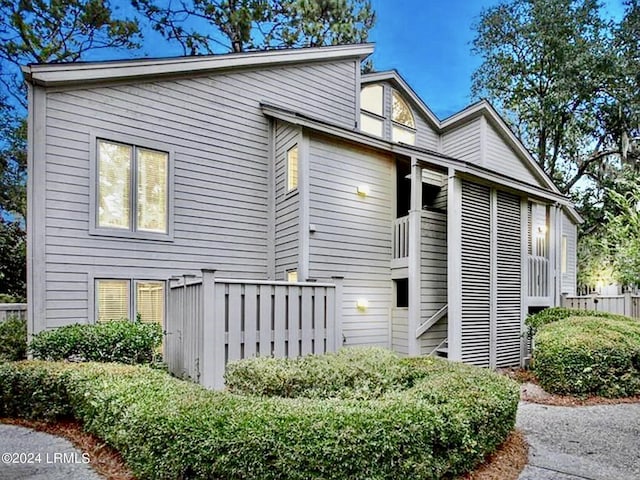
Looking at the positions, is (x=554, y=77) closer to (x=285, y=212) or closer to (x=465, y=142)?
(x=465, y=142)

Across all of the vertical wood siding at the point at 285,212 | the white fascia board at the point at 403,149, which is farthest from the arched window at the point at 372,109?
the vertical wood siding at the point at 285,212

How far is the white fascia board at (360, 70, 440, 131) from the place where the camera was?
12.0 metres

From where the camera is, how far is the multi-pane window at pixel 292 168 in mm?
8913

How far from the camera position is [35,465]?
4.09m

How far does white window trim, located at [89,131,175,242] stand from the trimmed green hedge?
3.52m

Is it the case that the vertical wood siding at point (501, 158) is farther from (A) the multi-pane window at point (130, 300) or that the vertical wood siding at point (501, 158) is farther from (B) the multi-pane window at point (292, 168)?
(A) the multi-pane window at point (130, 300)

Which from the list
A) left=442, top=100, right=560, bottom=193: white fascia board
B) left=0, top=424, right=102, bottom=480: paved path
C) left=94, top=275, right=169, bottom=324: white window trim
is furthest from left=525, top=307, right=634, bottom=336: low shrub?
left=0, top=424, right=102, bottom=480: paved path

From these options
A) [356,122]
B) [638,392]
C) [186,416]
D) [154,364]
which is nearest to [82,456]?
[186,416]

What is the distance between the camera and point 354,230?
924 cm

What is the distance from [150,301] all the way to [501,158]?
38.6ft

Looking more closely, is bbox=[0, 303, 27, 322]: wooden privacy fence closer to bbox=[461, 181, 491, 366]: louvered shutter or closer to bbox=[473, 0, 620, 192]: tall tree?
bbox=[461, 181, 491, 366]: louvered shutter

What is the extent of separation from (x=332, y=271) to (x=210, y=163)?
3.42m

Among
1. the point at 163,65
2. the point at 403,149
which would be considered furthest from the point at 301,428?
the point at 163,65

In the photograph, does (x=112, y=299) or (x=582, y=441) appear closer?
(x=582, y=441)
